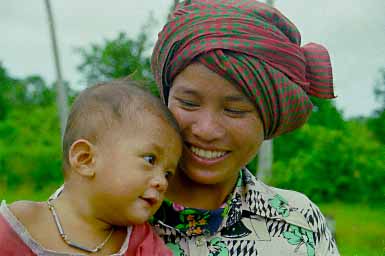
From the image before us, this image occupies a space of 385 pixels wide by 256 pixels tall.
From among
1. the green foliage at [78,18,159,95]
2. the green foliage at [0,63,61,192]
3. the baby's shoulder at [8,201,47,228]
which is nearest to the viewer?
the baby's shoulder at [8,201,47,228]

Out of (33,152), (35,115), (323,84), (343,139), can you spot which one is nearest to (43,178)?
(33,152)

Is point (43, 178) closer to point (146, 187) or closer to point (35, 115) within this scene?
point (35, 115)

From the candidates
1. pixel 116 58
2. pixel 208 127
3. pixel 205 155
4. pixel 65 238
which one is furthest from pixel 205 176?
pixel 116 58

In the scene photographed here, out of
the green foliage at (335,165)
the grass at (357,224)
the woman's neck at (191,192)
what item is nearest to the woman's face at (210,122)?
the woman's neck at (191,192)

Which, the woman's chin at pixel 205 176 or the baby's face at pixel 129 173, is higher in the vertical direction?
the baby's face at pixel 129 173

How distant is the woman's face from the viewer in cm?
244

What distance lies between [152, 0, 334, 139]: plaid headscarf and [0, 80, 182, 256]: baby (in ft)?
1.07

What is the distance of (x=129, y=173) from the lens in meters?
2.11

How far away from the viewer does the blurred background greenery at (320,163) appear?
12.0 meters

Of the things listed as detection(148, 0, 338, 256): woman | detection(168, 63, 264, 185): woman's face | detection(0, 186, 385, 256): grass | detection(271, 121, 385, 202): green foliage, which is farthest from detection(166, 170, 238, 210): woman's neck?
detection(271, 121, 385, 202): green foliage

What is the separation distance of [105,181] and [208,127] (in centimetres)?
47

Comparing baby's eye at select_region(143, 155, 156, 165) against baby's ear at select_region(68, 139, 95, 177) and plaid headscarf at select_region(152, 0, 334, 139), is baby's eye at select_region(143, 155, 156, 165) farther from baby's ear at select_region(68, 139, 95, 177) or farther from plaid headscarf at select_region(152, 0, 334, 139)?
plaid headscarf at select_region(152, 0, 334, 139)

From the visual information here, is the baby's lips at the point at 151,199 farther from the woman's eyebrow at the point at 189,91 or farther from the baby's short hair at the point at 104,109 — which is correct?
the woman's eyebrow at the point at 189,91

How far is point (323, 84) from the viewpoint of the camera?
110 inches
